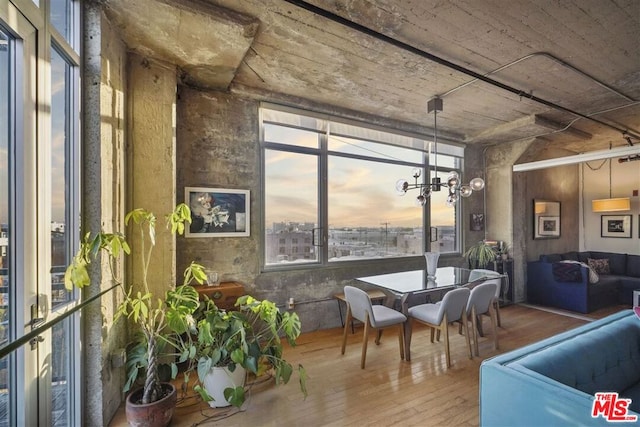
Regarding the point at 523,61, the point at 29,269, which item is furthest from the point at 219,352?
the point at 523,61

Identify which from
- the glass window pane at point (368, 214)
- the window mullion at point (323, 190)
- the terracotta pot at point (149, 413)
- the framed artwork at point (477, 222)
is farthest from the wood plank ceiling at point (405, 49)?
the terracotta pot at point (149, 413)

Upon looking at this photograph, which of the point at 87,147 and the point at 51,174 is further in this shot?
the point at 87,147

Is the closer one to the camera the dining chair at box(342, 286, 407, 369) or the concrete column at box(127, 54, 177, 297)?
the concrete column at box(127, 54, 177, 297)

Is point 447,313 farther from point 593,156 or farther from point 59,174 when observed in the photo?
point 59,174

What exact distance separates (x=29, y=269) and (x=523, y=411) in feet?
8.53

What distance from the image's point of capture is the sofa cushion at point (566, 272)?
5.03 m

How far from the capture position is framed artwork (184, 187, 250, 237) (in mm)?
3449

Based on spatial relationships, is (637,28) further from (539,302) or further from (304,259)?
(539,302)

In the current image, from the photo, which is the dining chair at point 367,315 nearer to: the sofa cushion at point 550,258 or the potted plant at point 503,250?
the potted plant at point 503,250

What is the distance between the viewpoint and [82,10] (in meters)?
2.11

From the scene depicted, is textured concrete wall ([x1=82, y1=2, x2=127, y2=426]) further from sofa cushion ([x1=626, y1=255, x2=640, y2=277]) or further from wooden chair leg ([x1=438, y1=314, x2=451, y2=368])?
sofa cushion ([x1=626, y1=255, x2=640, y2=277])

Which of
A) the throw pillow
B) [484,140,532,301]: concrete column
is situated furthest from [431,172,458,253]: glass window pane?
the throw pillow

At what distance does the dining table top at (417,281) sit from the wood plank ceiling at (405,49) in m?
2.29

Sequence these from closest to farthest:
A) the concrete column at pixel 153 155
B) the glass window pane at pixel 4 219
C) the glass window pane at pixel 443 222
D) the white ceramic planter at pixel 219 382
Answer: the glass window pane at pixel 4 219 < the white ceramic planter at pixel 219 382 < the concrete column at pixel 153 155 < the glass window pane at pixel 443 222
